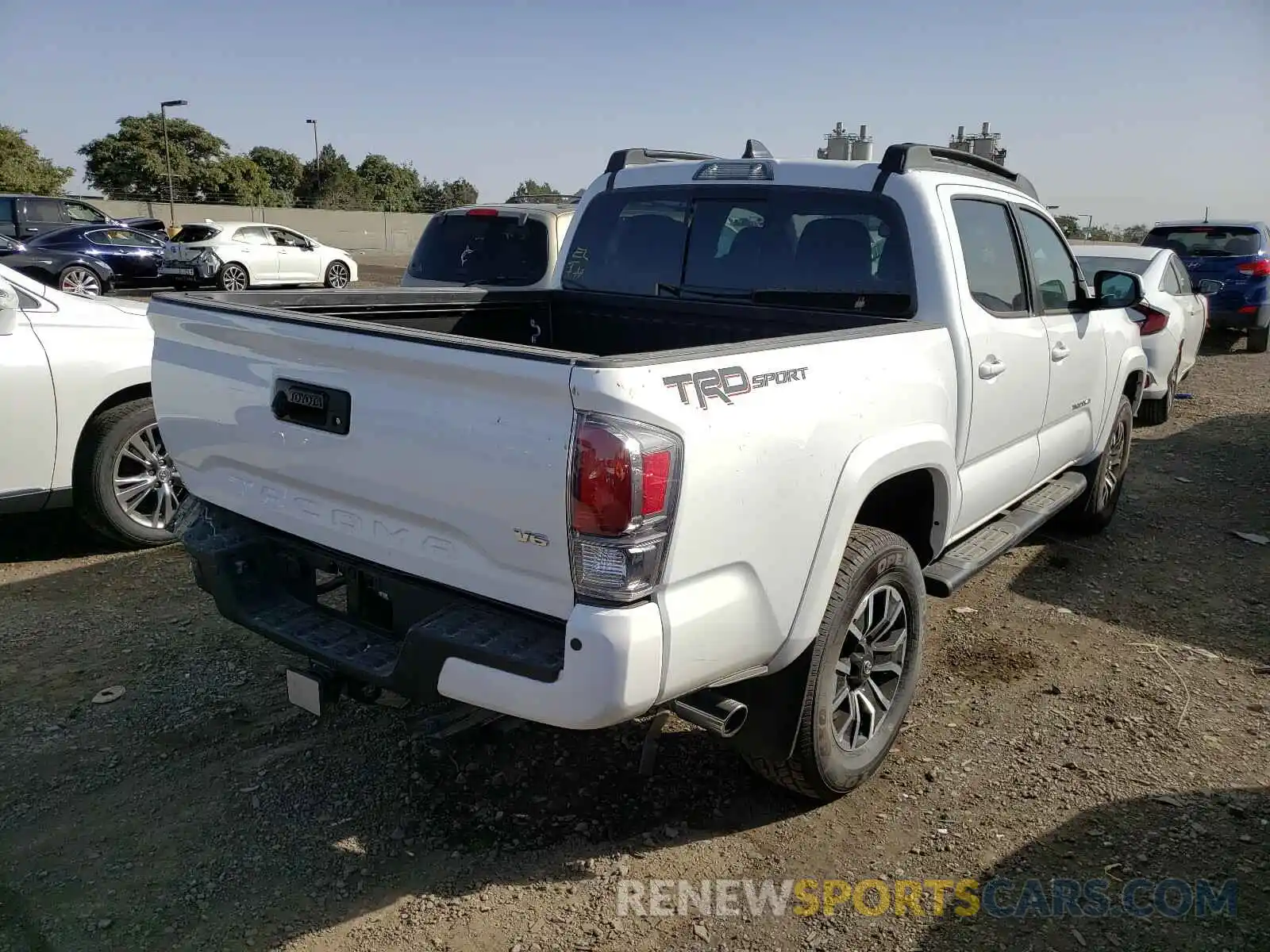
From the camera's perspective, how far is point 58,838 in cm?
293

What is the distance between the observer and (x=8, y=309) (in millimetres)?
4742

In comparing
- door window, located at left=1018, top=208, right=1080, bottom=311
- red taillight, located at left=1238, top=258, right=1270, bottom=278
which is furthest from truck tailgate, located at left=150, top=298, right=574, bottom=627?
red taillight, located at left=1238, top=258, right=1270, bottom=278

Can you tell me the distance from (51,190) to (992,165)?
55.9m

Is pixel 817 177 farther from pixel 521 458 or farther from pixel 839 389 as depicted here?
pixel 521 458

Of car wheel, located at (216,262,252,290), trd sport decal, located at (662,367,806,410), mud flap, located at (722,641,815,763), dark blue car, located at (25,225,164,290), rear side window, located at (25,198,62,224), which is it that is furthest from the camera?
rear side window, located at (25,198,62,224)

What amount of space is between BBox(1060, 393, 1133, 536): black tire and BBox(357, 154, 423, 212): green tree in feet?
216

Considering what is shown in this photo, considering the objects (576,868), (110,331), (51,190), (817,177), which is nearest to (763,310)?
(817,177)

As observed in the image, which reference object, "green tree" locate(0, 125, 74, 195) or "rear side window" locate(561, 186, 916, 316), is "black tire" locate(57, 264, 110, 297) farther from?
"green tree" locate(0, 125, 74, 195)

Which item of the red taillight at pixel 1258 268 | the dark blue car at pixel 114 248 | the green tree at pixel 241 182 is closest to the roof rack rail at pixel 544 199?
the red taillight at pixel 1258 268

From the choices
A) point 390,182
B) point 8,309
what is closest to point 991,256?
point 8,309

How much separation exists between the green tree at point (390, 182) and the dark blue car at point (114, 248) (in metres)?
48.9

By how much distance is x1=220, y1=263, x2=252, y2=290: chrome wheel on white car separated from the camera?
20156 mm

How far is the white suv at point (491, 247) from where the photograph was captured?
7312 millimetres

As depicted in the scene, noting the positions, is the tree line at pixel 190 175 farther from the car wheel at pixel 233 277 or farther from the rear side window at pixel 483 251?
the rear side window at pixel 483 251
